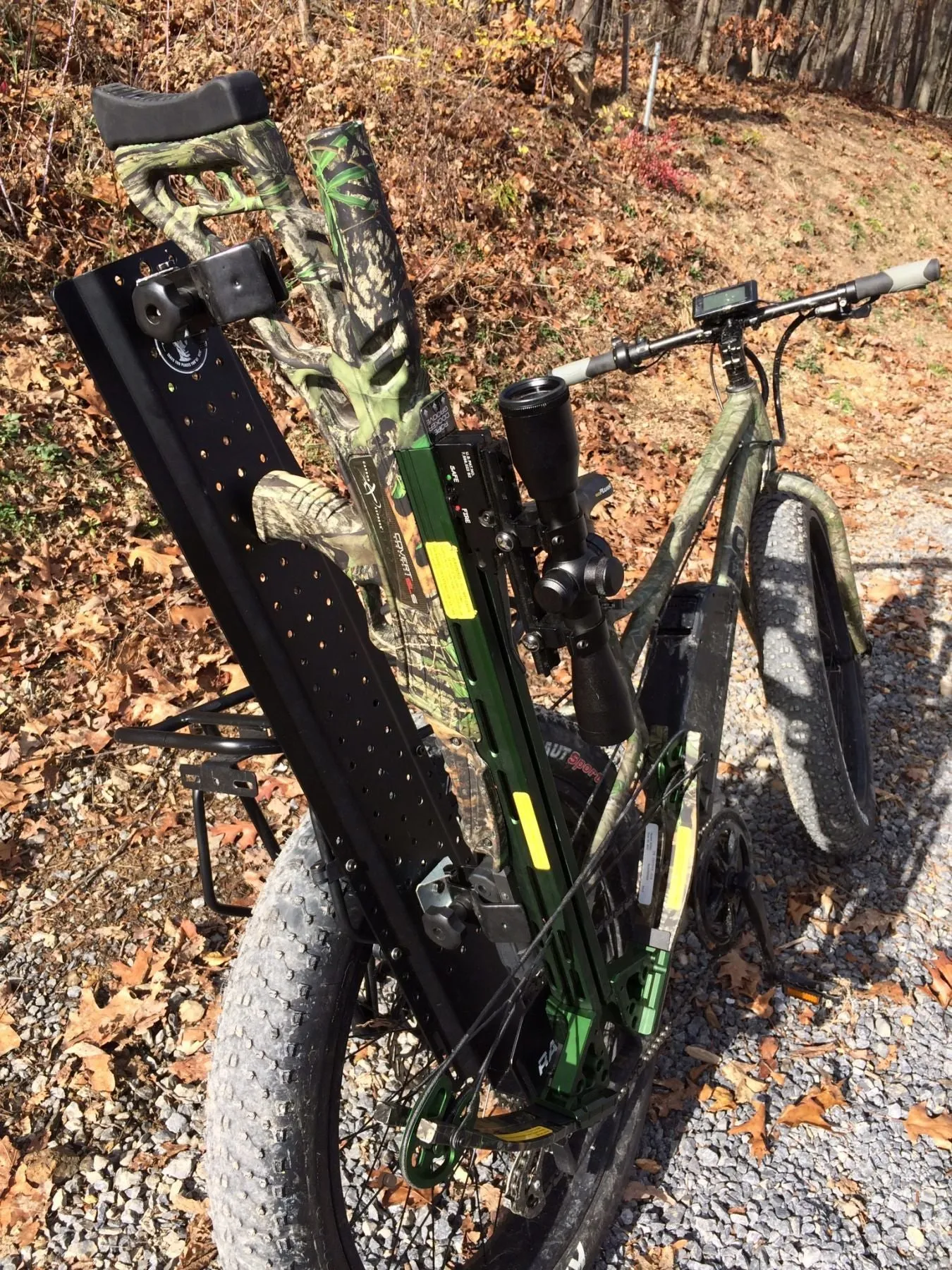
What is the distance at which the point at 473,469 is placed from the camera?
1514mm

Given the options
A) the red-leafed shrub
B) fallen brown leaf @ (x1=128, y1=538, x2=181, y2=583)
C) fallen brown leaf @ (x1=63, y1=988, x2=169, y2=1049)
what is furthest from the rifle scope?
the red-leafed shrub

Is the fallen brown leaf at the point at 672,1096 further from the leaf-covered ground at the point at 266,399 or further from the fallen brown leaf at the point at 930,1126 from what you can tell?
the fallen brown leaf at the point at 930,1126

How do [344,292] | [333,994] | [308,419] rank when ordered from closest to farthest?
[344,292], [333,994], [308,419]

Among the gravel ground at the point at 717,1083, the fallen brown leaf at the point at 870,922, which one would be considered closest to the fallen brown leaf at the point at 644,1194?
the gravel ground at the point at 717,1083

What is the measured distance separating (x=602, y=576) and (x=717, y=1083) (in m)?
2.11

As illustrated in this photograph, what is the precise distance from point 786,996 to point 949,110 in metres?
23.2

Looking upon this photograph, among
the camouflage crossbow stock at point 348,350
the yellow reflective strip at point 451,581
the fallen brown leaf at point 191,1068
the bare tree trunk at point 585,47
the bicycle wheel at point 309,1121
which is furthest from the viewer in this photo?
the bare tree trunk at point 585,47

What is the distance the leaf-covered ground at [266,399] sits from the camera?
3043mm

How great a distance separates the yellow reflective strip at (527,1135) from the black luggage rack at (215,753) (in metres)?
0.74

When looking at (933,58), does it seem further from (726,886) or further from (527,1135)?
(527,1135)

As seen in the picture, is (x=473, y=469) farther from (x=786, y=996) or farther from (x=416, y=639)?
(x=786, y=996)

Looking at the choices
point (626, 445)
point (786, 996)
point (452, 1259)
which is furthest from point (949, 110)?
point (452, 1259)

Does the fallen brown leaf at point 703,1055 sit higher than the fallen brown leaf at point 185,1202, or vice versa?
the fallen brown leaf at point 185,1202

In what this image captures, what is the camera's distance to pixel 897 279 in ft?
10.0
